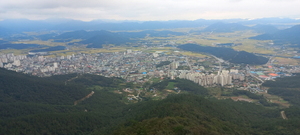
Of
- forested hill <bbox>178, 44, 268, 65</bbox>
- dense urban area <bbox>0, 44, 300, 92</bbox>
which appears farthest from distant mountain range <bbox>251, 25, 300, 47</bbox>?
dense urban area <bbox>0, 44, 300, 92</bbox>

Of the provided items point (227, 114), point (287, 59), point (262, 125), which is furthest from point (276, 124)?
point (287, 59)

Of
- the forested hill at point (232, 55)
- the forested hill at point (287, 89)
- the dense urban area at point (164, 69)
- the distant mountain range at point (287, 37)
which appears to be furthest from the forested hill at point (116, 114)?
the distant mountain range at point (287, 37)

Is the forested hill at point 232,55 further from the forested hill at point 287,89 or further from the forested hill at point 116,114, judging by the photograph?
the forested hill at point 116,114

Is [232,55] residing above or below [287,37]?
below

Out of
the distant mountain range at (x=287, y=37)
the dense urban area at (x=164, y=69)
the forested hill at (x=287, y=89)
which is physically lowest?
the forested hill at (x=287, y=89)

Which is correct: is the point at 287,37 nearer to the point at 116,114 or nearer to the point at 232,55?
the point at 232,55

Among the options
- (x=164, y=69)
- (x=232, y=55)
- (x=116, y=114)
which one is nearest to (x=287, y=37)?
(x=232, y=55)
